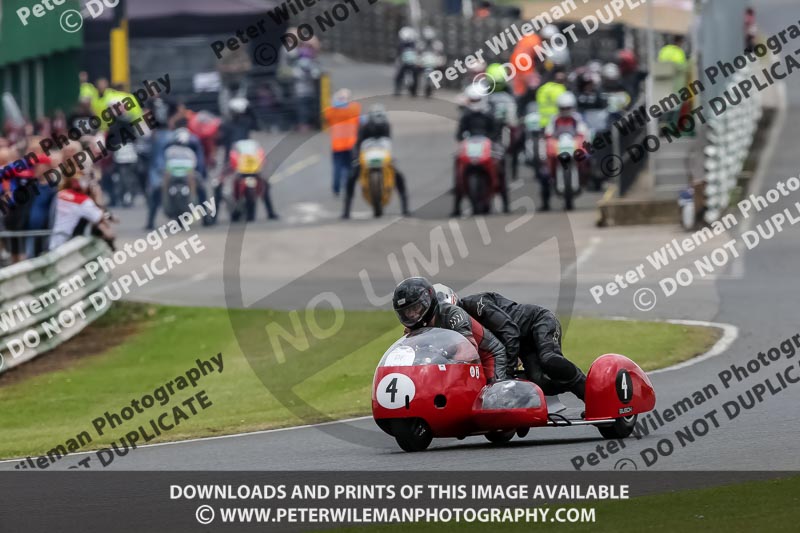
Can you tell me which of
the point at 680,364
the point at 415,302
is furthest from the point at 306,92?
the point at 415,302

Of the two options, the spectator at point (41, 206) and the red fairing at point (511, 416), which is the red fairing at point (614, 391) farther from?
the spectator at point (41, 206)

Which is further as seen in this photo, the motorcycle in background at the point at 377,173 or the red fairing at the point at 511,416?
the motorcycle in background at the point at 377,173

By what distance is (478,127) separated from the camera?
28.1 meters

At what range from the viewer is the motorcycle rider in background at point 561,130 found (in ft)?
91.9

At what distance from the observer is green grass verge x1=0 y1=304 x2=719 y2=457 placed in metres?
13.5

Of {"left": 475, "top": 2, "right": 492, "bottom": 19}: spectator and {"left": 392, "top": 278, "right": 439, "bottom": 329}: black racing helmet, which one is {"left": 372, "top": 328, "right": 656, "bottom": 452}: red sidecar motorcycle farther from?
{"left": 475, "top": 2, "right": 492, "bottom": 19}: spectator

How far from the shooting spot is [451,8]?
54.4m

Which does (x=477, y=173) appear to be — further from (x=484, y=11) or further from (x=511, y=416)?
(x=484, y=11)

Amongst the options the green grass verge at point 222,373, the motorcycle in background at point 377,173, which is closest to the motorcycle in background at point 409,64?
the motorcycle in background at point 377,173

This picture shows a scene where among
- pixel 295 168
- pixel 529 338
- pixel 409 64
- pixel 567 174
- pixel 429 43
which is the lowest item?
pixel 295 168

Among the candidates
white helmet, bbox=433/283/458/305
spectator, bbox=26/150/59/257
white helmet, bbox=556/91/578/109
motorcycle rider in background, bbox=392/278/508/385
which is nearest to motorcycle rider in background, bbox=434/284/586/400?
white helmet, bbox=433/283/458/305

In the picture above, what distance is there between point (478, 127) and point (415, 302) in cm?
1775
